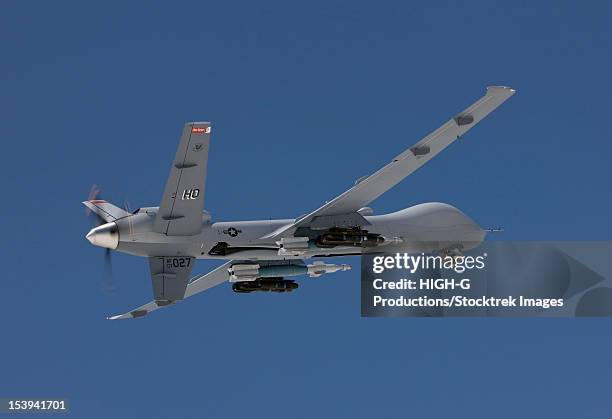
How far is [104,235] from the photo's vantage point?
6700 centimetres

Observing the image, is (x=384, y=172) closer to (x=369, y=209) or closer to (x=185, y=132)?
(x=369, y=209)

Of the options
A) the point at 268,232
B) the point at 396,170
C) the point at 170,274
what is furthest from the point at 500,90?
the point at 170,274

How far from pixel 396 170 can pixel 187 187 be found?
1033cm

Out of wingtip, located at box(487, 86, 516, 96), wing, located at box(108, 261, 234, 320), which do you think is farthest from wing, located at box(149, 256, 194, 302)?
wingtip, located at box(487, 86, 516, 96)

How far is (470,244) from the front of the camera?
239ft

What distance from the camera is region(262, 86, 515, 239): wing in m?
67.0

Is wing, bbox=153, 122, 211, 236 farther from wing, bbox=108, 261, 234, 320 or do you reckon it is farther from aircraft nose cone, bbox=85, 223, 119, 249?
wing, bbox=108, 261, 234, 320

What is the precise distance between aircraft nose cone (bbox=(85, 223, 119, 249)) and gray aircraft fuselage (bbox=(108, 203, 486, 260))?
88 millimetres

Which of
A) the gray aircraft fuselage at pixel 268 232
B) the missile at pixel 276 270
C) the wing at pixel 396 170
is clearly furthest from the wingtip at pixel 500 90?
the missile at pixel 276 270

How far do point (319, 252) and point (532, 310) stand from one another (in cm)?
1417

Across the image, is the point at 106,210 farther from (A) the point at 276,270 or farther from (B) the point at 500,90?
(B) the point at 500,90

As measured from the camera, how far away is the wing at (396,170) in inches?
2638

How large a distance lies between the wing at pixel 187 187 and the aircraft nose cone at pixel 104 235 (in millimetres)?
1966

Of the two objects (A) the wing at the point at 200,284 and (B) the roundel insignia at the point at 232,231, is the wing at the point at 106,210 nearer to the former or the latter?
(B) the roundel insignia at the point at 232,231
